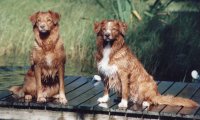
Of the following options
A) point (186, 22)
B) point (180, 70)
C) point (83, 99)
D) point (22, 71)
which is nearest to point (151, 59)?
point (180, 70)

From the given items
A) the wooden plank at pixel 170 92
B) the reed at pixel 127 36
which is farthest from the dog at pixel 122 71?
the reed at pixel 127 36

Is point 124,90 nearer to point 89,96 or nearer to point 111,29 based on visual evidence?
point 111,29

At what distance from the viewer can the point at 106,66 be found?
7363 mm

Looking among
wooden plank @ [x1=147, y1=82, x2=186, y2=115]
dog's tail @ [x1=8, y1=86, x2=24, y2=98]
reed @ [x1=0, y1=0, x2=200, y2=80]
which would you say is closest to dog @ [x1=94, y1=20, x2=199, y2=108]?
wooden plank @ [x1=147, y1=82, x2=186, y2=115]

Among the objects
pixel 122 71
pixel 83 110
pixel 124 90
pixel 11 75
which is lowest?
pixel 11 75

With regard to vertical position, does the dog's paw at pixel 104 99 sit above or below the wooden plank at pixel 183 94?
above

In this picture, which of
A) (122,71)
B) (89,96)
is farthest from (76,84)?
(122,71)

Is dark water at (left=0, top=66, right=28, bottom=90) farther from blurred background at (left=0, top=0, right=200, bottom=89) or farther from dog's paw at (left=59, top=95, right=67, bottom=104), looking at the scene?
dog's paw at (left=59, top=95, right=67, bottom=104)

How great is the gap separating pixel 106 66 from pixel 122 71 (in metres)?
0.19

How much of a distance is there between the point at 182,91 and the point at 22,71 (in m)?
3.10

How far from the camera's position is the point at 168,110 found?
7.33 m

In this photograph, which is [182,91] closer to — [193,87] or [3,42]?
[193,87]

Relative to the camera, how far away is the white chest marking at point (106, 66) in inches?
290

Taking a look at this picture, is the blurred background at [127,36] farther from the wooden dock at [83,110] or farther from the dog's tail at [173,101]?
the dog's tail at [173,101]
